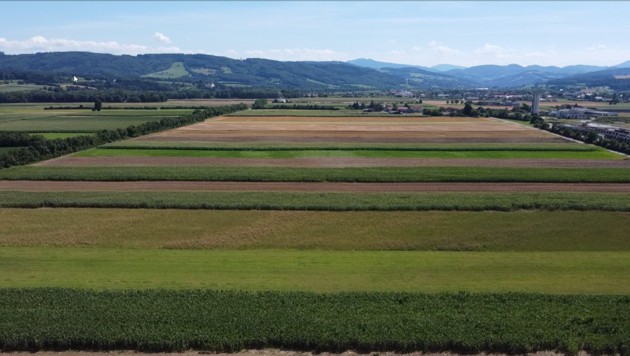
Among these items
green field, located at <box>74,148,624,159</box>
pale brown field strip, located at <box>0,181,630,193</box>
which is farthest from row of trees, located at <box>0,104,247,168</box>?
pale brown field strip, located at <box>0,181,630,193</box>

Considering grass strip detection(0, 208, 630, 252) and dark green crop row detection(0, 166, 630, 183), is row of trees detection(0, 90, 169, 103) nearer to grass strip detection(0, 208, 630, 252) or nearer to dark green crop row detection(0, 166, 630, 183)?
dark green crop row detection(0, 166, 630, 183)

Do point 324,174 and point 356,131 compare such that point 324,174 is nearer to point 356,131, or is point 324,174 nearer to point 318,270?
point 318,270

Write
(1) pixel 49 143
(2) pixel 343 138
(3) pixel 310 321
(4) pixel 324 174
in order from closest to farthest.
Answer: (3) pixel 310 321 < (4) pixel 324 174 < (1) pixel 49 143 < (2) pixel 343 138

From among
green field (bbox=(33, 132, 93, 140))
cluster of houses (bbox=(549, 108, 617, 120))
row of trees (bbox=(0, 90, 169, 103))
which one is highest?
row of trees (bbox=(0, 90, 169, 103))

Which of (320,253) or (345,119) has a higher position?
(345,119)

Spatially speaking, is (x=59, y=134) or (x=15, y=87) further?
(x=15, y=87)

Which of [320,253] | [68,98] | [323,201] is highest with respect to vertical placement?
[68,98]

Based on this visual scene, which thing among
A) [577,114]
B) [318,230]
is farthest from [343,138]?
[577,114]
